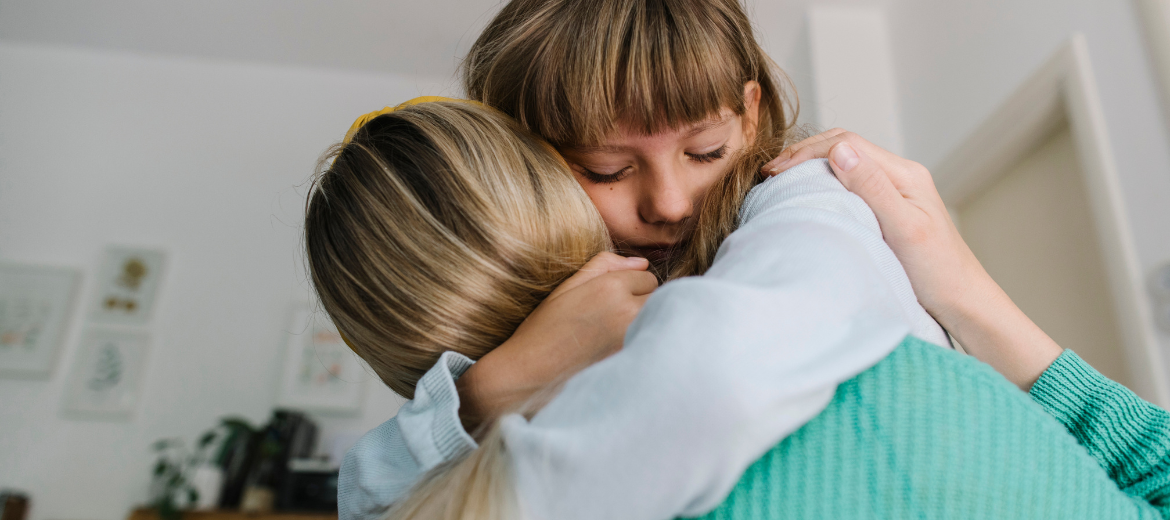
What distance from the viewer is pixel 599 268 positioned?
720 mm

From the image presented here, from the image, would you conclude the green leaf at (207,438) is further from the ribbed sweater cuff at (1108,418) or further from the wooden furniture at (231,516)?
the ribbed sweater cuff at (1108,418)

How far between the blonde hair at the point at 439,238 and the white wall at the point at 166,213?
256 centimetres

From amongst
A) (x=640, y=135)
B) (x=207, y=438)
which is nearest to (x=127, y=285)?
(x=207, y=438)

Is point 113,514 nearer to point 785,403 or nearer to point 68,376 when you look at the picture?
point 68,376

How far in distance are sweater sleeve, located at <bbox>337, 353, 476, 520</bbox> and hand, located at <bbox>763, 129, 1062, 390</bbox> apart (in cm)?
48

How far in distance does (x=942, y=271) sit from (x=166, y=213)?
3517 millimetres

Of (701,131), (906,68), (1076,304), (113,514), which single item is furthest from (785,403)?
(113,514)

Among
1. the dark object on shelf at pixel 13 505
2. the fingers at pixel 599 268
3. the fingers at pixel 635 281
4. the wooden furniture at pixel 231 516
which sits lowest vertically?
the dark object on shelf at pixel 13 505

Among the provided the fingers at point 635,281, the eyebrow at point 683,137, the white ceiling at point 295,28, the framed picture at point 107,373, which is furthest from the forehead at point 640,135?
the framed picture at point 107,373

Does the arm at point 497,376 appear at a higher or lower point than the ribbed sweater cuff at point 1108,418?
lower

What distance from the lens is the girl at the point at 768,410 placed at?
0.38 metres

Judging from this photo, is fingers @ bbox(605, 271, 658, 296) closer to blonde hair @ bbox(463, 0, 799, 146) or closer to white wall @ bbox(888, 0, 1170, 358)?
blonde hair @ bbox(463, 0, 799, 146)

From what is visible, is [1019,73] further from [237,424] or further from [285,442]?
[237,424]

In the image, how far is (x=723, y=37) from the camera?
875 mm
